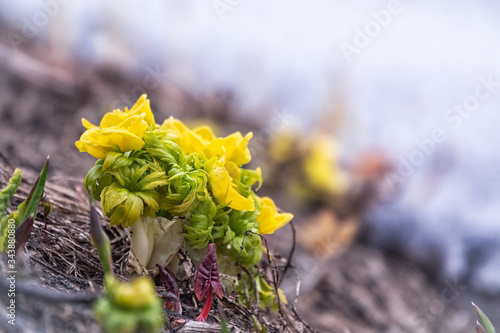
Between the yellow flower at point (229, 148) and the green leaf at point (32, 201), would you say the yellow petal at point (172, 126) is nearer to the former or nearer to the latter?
the yellow flower at point (229, 148)

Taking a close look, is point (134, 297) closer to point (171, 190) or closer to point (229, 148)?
point (171, 190)

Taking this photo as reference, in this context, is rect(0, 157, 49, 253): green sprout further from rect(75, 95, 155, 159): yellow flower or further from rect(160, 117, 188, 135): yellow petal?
rect(160, 117, 188, 135): yellow petal

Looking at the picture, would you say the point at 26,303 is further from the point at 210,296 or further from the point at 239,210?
the point at 239,210

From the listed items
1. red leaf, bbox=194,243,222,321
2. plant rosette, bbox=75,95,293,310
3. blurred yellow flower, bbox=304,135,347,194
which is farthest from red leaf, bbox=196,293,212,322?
blurred yellow flower, bbox=304,135,347,194

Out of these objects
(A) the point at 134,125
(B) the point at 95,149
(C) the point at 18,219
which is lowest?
(C) the point at 18,219

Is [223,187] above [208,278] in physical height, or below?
above

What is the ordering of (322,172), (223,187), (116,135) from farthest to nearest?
(322,172) < (223,187) < (116,135)

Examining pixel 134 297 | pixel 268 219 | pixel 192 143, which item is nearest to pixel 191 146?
pixel 192 143

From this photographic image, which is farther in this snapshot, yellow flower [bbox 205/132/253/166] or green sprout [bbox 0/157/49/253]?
yellow flower [bbox 205/132/253/166]

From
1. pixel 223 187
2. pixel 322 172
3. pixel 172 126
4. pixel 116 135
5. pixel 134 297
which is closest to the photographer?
pixel 134 297
